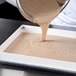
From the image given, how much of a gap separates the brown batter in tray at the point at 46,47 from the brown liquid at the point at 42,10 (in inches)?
1.5

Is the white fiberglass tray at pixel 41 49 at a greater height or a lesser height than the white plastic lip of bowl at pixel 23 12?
lesser

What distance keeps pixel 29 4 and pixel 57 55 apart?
19 cm

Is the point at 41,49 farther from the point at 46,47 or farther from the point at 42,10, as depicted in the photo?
the point at 42,10

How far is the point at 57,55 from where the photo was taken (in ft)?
2.04

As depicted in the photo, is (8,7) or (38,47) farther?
(8,7)

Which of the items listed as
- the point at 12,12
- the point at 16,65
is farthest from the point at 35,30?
the point at 12,12

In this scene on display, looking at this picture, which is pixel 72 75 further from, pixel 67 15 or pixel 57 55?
pixel 67 15

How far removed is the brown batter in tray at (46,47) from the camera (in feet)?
2.04

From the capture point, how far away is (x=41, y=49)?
65 centimetres

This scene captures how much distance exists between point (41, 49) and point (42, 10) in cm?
13

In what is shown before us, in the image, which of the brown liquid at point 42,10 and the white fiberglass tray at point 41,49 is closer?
the white fiberglass tray at point 41,49

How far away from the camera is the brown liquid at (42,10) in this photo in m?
0.65

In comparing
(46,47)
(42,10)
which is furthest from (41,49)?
(42,10)

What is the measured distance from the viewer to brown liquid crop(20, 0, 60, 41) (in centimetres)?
65
